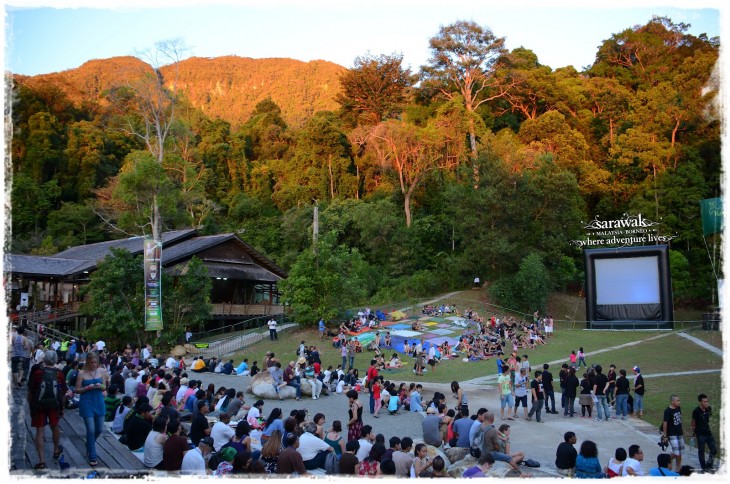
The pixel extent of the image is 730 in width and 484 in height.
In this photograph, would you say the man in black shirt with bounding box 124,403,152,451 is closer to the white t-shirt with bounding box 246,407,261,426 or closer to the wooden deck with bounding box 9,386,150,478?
the wooden deck with bounding box 9,386,150,478

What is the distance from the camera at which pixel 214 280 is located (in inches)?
1358

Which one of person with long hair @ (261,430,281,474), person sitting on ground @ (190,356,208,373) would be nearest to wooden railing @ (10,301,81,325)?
person sitting on ground @ (190,356,208,373)

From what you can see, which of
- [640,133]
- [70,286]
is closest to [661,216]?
[640,133]

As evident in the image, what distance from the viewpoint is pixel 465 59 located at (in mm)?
50594

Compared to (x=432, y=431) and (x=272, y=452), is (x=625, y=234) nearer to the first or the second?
(x=432, y=431)

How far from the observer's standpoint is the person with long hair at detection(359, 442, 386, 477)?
7219 millimetres

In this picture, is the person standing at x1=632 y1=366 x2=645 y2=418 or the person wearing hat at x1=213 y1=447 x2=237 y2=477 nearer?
the person wearing hat at x1=213 y1=447 x2=237 y2=477

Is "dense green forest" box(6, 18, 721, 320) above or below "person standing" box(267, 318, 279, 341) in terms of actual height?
above

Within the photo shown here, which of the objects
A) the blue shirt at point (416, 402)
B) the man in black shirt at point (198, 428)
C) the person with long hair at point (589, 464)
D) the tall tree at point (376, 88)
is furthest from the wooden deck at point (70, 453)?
the tall tree at point (376, 88)

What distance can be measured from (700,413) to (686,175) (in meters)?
37.8

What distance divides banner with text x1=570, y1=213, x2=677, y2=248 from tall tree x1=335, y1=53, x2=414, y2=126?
22485 mm

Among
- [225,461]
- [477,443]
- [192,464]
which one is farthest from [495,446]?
[192,464]

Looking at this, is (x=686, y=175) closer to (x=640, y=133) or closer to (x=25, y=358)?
(x=640, y=133)

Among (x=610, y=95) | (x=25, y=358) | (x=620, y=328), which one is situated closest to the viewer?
(x=25, y=358)
